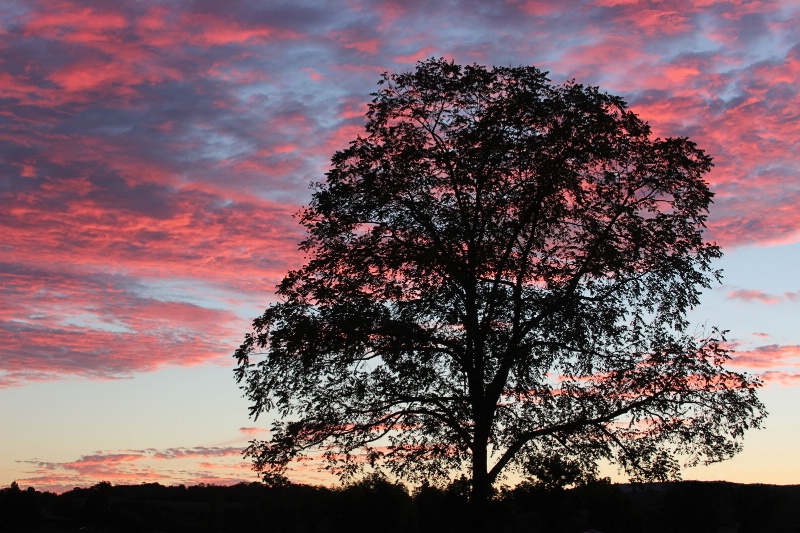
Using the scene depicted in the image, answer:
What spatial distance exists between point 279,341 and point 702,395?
1139 cm

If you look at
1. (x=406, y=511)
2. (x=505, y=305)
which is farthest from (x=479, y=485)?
(x=406, y=511)

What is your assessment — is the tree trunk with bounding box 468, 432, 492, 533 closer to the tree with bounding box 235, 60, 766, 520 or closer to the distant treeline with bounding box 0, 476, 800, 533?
the tree with bounding box 235, 60, 766, 520

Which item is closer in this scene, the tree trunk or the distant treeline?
the tree trunk

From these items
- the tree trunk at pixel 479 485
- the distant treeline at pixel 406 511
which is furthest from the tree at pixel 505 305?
the distant treeline at pixel 406 511

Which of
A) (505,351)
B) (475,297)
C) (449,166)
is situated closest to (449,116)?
(449,166)

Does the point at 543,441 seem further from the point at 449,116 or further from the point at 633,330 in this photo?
the point at 449,116

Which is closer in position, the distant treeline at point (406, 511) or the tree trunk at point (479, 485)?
the tree trunk at point (479, 485)

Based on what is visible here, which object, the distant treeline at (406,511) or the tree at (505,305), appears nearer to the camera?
the tree at (505,305)

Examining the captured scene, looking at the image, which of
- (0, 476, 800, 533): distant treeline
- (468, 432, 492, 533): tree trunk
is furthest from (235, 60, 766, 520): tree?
(0, 476, 800, 533): distant treeline

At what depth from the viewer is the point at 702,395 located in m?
23.6

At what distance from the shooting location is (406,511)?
109375 mm

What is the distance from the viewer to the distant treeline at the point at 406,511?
286ft

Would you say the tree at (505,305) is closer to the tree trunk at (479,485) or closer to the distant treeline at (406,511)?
the tree trunk at (479,485)

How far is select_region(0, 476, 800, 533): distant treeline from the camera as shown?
87.1 meters
